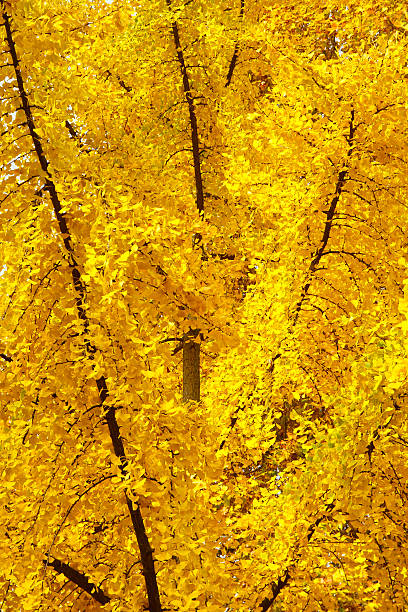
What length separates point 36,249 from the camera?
2965 mm

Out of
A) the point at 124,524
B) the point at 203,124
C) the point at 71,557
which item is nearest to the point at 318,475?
the point at 124,524

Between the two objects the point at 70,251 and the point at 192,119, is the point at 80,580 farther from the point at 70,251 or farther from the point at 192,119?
the point at 192,119

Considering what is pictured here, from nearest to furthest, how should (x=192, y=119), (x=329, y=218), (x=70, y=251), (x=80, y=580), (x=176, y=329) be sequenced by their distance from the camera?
(x=70, y=251) → (x=80, y=580) → (x=176, y=329) → (x=329, y=218) → (x=192, y=119)

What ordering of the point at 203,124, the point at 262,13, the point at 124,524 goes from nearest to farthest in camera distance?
the point at 124,524 → the point at 203,124 → the point at 262,13

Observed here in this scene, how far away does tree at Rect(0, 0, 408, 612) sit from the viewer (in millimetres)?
3004

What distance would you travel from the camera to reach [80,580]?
147 inches

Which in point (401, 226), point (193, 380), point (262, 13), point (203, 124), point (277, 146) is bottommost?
point (193, 380)

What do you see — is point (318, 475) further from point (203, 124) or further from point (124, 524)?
point (203, 124)

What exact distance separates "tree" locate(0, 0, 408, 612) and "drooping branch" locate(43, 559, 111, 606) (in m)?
0.02

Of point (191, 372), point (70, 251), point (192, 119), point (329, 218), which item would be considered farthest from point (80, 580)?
point (192, 119)

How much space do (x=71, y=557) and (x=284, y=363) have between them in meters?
2.00

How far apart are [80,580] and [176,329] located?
148cm

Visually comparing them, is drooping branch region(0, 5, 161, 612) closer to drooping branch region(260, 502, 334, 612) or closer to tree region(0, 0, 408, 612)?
tree region(0, 0, 408, 612)

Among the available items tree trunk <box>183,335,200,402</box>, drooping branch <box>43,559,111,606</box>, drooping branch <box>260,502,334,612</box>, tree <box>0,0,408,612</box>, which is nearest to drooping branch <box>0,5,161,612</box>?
tree <box>0,0,408,612</box>
